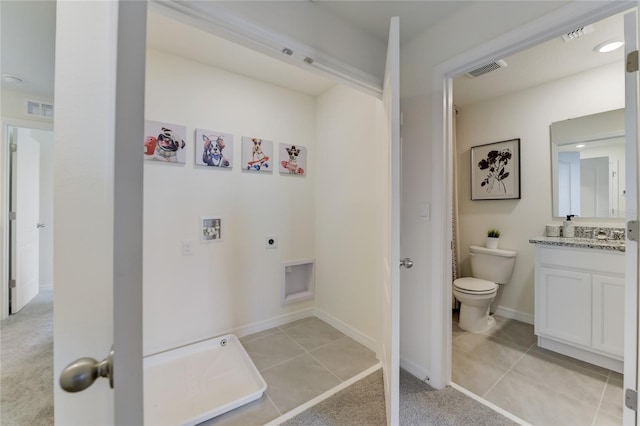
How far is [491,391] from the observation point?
163 cm

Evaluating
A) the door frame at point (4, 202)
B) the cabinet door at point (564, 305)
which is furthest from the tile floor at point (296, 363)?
the door frame at point (4, 202)

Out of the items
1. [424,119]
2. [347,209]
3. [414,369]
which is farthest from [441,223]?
[414,369]

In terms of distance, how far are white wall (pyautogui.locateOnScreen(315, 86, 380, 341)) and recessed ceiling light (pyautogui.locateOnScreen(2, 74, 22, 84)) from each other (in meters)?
2.83

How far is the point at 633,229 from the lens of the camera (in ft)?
3.77

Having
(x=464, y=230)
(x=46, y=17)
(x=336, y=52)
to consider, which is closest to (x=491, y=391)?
(x=464, y=230)

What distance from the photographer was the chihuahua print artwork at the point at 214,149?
2.17m

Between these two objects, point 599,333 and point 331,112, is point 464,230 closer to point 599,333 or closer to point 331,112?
point 599,333

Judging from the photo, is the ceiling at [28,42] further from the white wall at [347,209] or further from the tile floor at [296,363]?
the tile floor at [296,363]

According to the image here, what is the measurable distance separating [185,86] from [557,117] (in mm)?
3539

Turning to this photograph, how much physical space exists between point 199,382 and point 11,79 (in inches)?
126

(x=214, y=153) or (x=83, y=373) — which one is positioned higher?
(x=214, y=153)

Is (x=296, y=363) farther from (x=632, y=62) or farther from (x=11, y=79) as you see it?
(x=11, y=79)

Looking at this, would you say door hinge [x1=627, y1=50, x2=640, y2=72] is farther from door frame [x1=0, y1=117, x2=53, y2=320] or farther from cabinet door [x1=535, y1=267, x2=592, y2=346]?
door frame [x1=0, y1=117, x2=53, y2=320]

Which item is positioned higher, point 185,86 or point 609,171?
point 185,86
